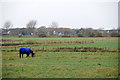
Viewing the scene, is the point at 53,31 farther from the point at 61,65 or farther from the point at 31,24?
the point at 61,65

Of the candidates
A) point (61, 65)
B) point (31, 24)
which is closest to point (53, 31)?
point (31, 24)

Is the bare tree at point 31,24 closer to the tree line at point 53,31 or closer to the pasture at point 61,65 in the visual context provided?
the tree line at point 53,31

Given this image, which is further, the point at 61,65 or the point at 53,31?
the point at 53,31

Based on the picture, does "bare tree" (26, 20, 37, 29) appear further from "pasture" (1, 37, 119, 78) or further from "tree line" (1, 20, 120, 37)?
"pasture" (1, 37, 119, 78)

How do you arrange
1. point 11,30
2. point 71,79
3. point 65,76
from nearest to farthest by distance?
point 71,79 < point 65,76 < point 11,30

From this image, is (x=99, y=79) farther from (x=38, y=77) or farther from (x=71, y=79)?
(x=38, y=77)

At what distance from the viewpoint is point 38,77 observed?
11.1 metres

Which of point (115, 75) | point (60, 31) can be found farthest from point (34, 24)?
point (115, 75)

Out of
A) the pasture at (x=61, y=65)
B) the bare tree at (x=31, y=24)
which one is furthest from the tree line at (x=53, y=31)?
the pasture at (x=61, y=65)

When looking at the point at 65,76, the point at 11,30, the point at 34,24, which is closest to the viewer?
the point at 65,76

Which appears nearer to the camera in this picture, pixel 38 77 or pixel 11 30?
pixel 38 77

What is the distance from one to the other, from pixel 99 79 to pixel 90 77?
57 cm

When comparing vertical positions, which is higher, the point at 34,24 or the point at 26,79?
the point at 34,24

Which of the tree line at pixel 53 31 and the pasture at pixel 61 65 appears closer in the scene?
the pasture at pixel 61 65
